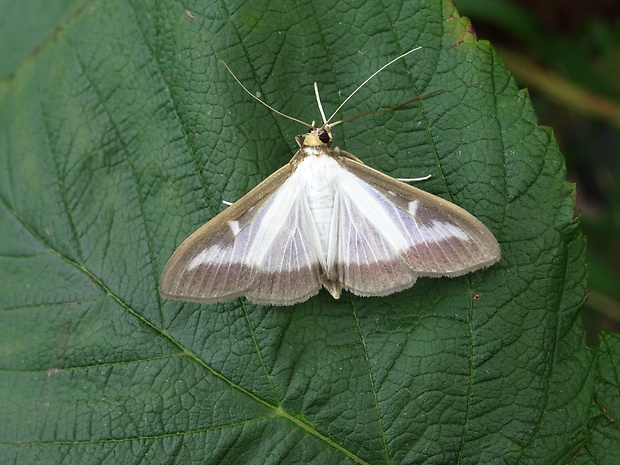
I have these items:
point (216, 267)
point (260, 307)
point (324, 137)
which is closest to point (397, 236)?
point (324, 137)

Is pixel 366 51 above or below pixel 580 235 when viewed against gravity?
above

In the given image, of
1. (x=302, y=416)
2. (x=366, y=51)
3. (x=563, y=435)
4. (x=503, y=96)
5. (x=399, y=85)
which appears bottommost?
(x=563, y=435)

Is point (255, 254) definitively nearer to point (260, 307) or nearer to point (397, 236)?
point (260, 307)

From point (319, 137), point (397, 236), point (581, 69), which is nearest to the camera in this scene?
point (319, 137)

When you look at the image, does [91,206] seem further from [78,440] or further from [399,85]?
[399,85]

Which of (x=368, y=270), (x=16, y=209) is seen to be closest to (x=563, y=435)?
(x=368, y=270)

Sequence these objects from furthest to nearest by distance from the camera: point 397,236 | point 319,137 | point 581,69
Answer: point 581,69 < point 397,236 < point 319,137

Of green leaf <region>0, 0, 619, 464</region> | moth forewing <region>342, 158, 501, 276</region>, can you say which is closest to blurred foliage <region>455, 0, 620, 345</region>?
green leaf <region>0, 0, 619, 464</region>
